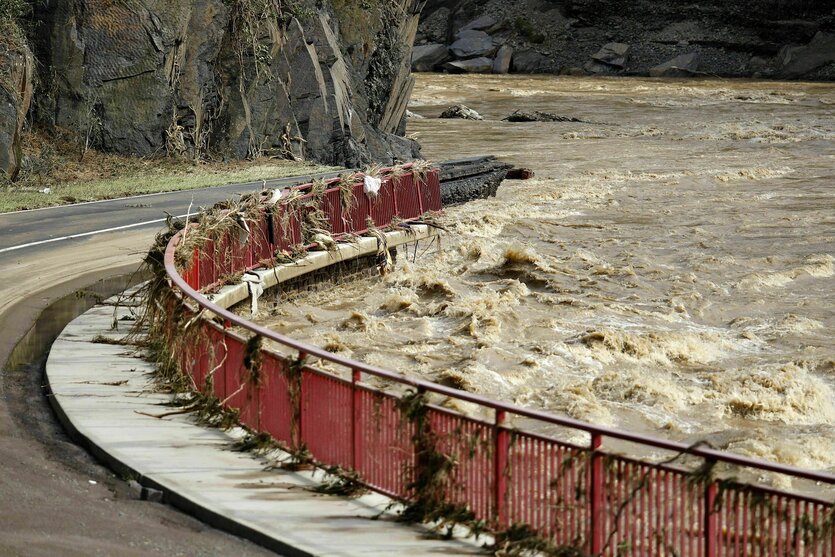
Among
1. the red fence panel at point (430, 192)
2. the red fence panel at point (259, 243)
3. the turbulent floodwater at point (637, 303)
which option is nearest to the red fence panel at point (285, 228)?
the red fence panel at point (259, 243)

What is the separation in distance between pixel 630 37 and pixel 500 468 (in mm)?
98421

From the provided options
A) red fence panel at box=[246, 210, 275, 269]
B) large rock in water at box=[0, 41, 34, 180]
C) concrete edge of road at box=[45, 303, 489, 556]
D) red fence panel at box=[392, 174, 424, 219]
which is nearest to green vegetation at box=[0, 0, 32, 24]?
large rock in water at box=[0, 41, 34, 180]

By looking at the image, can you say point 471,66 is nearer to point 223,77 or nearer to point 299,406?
point 223,77

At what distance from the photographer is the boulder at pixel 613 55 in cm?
9600

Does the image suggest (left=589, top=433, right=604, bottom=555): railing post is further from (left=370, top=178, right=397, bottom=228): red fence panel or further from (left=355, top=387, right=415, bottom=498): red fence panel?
(left=370, top=178, right=397, bottom=228): red fence panel

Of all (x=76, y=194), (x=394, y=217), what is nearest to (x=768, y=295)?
(x=394, y=217)

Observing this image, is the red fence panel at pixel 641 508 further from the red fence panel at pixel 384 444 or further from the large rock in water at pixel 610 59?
the large rock in water at pixel 610 59

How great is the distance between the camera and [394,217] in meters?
23.6

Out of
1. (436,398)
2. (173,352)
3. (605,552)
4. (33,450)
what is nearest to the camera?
(605,552)

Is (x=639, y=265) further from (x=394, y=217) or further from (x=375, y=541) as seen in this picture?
(x=375, y=541)

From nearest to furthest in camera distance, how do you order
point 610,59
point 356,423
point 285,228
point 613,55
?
point 356,423 → point 285,228 → point 610,59 → point 613,55

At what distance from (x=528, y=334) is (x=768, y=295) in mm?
5917

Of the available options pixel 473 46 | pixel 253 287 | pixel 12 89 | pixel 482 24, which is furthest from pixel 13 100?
pixel 482 24

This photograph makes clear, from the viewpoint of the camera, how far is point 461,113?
6469 centimetres
